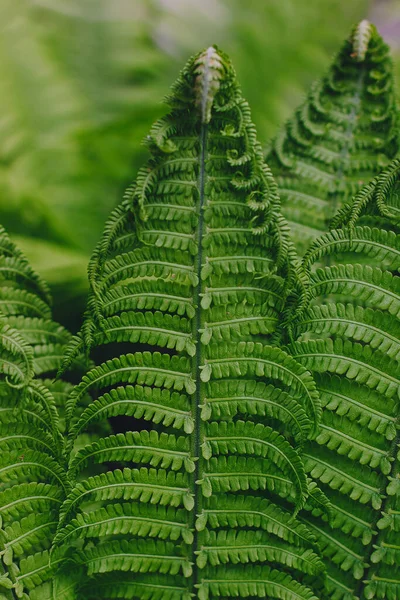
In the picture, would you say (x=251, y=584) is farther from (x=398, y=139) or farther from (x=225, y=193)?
(x=398, y=139)

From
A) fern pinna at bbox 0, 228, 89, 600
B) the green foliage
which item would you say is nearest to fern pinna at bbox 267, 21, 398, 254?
the green foliage

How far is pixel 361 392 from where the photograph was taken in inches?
37.5

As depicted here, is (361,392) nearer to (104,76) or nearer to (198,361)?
(198,361)

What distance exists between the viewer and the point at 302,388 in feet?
2.99

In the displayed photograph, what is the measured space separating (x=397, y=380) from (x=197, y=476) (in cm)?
38

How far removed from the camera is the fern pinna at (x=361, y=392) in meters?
0.93

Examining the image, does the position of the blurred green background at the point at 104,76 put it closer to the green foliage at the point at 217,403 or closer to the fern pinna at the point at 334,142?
the fern pinna at the point at 334,142

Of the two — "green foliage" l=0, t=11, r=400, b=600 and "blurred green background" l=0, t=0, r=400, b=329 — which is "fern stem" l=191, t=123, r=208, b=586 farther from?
"blurred green background" l=0, t=0, r=400, b=329

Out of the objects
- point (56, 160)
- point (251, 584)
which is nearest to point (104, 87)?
point (56, 160)

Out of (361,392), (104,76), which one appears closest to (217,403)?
(361,392)

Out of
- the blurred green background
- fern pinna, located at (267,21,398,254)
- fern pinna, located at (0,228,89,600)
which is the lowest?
fern pinna, located at (0,228,89,600)

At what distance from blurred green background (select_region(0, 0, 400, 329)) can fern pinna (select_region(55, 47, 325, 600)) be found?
0.83 metres

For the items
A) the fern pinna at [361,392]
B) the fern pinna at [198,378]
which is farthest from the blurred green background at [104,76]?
the fern pinna at [361,392]

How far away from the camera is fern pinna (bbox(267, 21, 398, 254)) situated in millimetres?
1194
